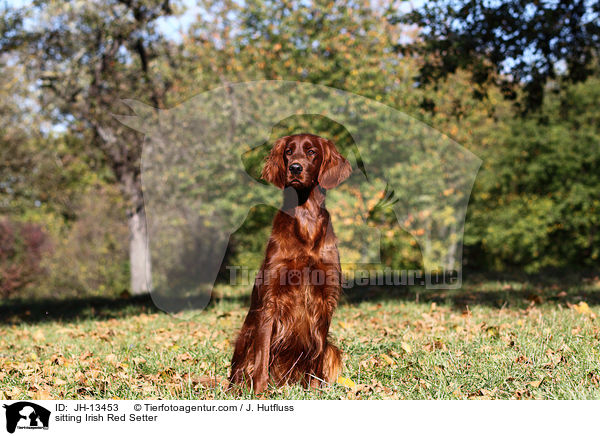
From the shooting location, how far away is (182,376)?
12.3 feet

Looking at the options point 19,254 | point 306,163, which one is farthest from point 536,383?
point 19,254

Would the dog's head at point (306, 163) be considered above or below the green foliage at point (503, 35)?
below

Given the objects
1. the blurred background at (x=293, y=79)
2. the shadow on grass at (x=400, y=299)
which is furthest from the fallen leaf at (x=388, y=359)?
the blurred background at (x=293, y=79)

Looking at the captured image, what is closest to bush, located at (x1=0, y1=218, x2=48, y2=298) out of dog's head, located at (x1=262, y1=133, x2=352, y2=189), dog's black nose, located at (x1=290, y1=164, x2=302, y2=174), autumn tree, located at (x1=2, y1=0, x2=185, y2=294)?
autumn tree, located at (x1=2, y1=0, x2=185, y2=294)

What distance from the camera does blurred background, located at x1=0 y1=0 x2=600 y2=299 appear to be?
814 cm

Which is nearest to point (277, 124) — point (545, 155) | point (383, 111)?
point (383, 111)

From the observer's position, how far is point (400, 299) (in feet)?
26.1

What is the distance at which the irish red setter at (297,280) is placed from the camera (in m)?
3.24

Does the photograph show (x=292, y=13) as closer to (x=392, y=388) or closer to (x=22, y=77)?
(x=22, y=77)

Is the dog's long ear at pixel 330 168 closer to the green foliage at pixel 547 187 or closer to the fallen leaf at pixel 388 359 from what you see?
the fallen leaf at pixel 388 359

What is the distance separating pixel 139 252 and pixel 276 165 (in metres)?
10.8

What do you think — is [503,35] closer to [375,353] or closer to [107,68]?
Answer: [375,353]
